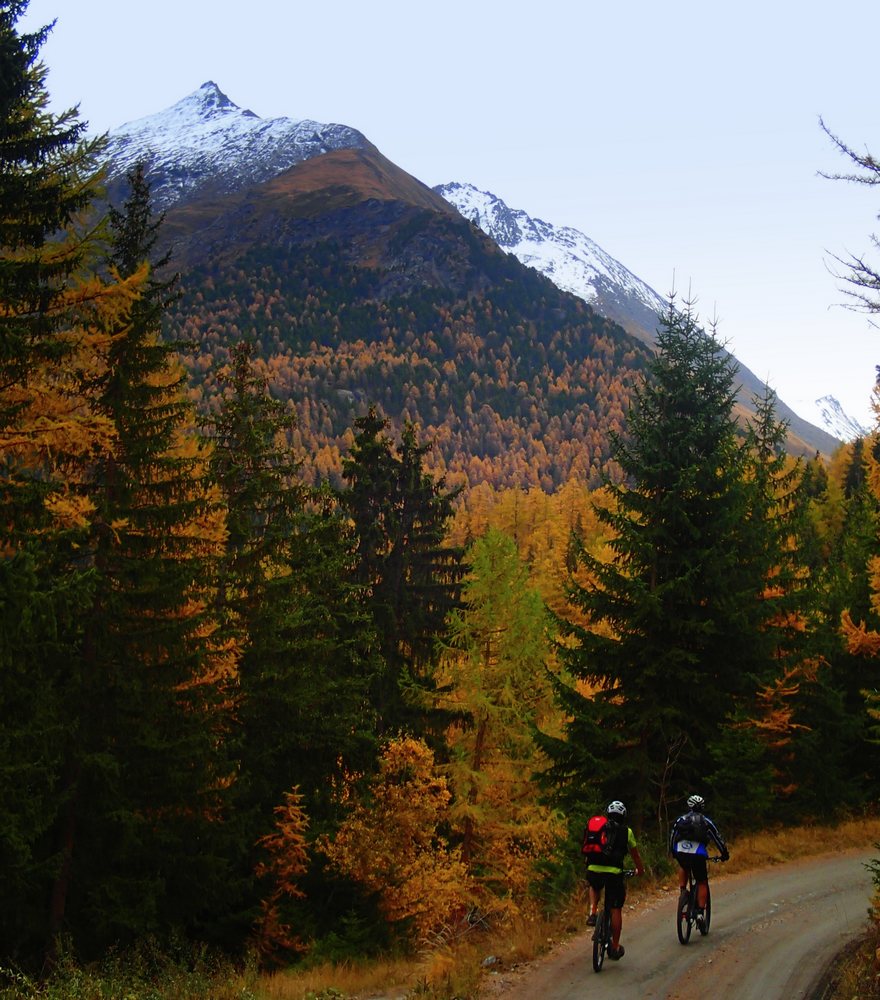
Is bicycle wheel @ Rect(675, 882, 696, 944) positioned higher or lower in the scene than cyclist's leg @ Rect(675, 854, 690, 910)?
lower

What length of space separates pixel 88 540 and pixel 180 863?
20.9 feet

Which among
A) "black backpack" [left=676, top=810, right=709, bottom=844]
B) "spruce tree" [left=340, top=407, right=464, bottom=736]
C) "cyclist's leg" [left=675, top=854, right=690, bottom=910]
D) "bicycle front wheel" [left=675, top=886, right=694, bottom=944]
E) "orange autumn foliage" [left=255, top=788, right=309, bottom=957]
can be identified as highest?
"spruce tree" [left=340, top=407, right=464, bottom=736]

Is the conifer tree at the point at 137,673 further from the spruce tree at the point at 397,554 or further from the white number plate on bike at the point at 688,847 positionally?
the spruce tree at the point at 397,554

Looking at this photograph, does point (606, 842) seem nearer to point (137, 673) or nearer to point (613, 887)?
point (613, 887)

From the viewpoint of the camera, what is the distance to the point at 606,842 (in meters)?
10.6

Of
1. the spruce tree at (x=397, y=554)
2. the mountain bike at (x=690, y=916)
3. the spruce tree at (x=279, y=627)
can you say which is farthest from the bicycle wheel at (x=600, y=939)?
the spruce tree at (x=397, y=554)

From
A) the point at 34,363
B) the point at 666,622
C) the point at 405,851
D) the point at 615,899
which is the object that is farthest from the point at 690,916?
the point at 34,363

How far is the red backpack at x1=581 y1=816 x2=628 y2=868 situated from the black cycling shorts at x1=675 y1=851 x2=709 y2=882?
3.82 ft

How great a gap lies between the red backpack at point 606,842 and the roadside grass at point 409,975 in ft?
5.91

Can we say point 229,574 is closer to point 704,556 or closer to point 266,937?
point 266,937

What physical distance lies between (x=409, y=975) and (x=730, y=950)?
4380mm

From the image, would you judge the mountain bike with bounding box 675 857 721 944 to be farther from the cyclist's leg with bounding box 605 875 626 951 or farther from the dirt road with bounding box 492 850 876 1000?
the cyclist's leg with bounding box 605 875 626 951

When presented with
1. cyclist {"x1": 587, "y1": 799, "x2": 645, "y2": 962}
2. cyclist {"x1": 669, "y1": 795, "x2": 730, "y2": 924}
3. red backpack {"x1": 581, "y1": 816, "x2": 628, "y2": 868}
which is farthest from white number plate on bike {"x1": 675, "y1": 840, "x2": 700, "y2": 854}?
red backpack {"x1": 581, "y1": 816, "x2": 628, "y2": 868}

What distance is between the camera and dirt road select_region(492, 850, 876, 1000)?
31.9 ft
